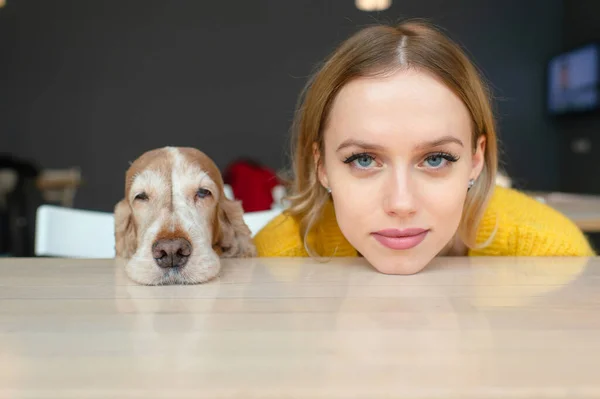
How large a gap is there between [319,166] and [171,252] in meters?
0.36

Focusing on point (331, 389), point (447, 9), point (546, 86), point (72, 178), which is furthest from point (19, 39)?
point (331, 389)

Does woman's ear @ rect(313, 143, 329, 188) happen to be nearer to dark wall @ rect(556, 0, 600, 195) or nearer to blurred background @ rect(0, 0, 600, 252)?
blurred background @ rect(0, 0, 600, 252)

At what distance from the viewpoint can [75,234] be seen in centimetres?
174

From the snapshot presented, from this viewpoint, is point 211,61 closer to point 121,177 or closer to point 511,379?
point 121,177

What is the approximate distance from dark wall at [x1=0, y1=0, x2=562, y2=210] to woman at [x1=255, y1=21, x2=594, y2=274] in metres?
6.27

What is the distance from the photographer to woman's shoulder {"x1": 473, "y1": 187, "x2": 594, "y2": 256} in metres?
1.18

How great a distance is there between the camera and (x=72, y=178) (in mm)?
5691

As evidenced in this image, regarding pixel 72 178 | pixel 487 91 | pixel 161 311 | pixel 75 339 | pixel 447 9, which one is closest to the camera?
pixel 75 339

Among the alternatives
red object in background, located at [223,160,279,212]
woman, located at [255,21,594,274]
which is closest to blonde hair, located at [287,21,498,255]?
woman, located at [255,21,594,274]

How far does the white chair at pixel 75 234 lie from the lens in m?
A: 1.73

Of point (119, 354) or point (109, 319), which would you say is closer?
point (119, 354)

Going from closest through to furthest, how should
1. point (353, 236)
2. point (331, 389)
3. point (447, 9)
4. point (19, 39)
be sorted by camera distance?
1. point (331, 389)
2. point (353, 236)
3. point (19, 39)
4. point (447, 9)

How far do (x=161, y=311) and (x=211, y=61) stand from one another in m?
7.16

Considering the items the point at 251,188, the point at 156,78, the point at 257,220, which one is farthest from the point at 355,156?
the point at 156,78
